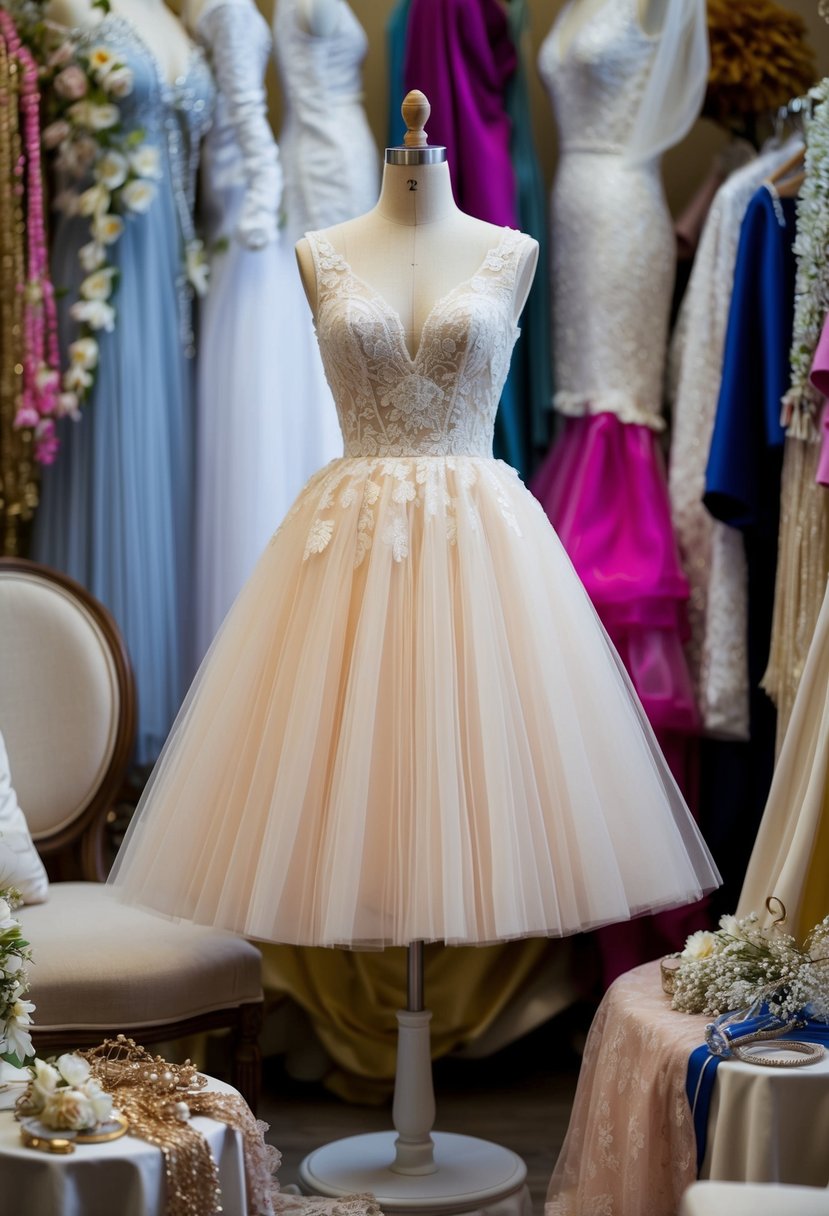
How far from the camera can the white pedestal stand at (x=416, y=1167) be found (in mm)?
2289

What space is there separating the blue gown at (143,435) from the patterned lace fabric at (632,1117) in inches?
43.2

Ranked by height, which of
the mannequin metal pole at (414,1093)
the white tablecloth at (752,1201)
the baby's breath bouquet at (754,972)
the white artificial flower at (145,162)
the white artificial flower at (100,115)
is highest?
the white artificial flower at (100,115)

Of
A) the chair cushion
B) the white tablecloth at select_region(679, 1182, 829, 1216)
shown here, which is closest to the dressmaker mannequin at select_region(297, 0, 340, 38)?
the chair cushion

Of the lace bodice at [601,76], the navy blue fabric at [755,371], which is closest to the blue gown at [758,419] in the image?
the navy blue fabric at [755,371]

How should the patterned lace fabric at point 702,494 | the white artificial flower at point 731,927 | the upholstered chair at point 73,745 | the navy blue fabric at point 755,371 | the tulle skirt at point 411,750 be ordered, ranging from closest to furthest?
1. the tulle skirt at point 411,750
2. the white artificial flower at point 731,927
3. the upholstered chair at point 73,745
4. the navy blue fabric at point 755,371
5. the patterned lace fabric at point 702,494

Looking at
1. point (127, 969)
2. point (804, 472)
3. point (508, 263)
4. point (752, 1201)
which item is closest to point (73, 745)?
point (127, 969)

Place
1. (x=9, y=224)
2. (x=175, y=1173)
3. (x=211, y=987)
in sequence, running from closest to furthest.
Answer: (x=175, y=1173) < (x=211, y=987) < (x=9, y=224)

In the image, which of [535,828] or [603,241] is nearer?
[535,828]

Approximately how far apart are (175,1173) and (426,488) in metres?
0.96

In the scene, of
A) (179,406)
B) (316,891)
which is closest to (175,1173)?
(316,891)

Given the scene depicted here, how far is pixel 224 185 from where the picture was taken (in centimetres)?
313

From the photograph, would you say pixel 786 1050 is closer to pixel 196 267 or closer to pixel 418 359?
pixel 418 359

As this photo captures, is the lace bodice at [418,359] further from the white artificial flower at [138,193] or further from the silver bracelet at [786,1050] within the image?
the silver bracelet at [786,1050]

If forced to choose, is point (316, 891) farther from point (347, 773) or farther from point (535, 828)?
point (535, 828)
